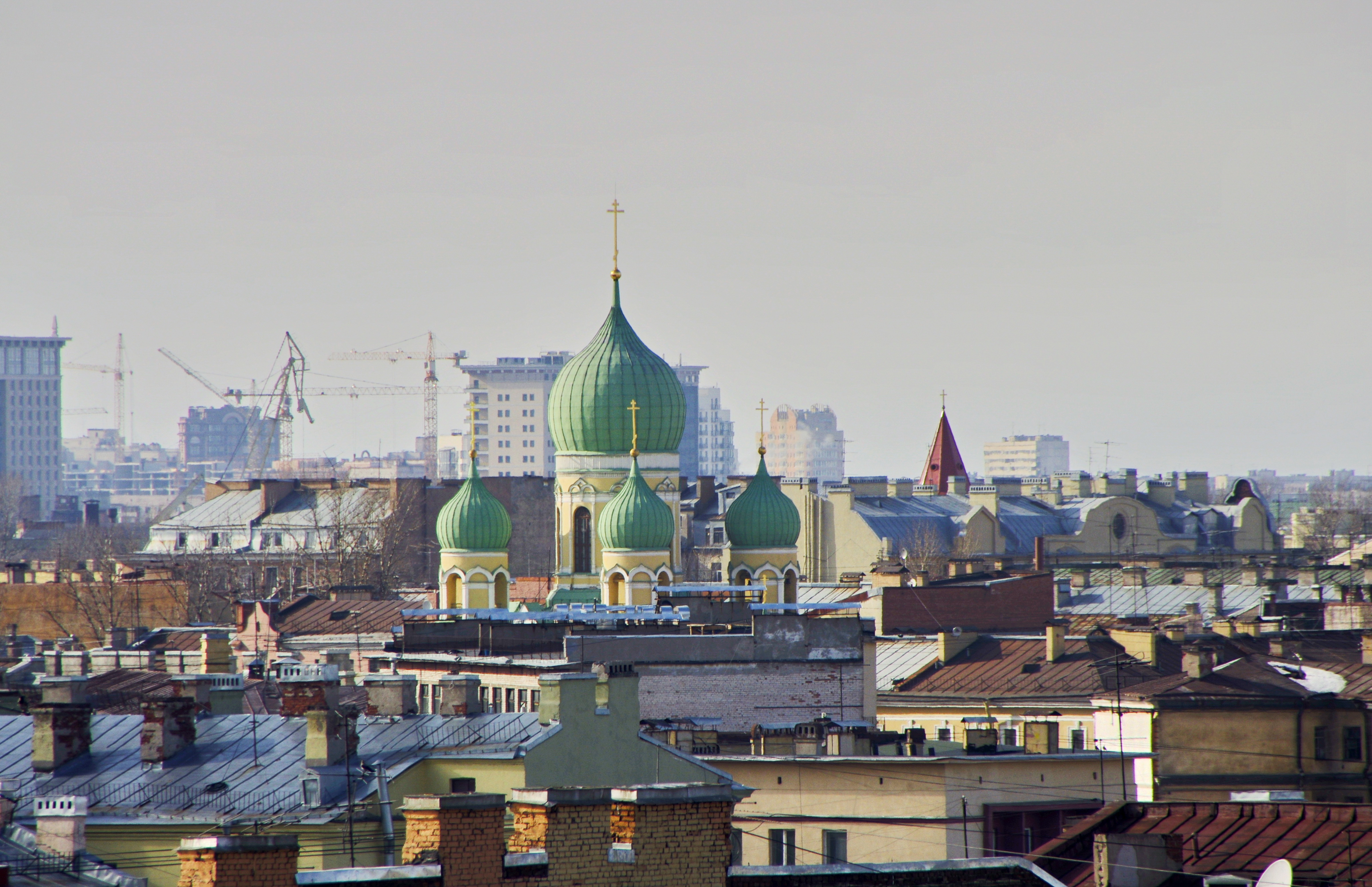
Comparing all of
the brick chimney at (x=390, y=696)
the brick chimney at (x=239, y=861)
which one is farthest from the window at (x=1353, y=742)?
the brick chimney at (x=239, y=861)

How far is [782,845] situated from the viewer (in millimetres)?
31359

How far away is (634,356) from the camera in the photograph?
191 ft

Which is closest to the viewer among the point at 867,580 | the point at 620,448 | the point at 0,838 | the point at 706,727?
the point at 0,838

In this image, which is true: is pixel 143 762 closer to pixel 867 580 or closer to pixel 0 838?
pixel 0 838

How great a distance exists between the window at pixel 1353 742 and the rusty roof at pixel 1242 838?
1277 cm

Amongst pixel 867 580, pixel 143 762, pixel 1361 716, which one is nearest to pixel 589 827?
pixel 143 762

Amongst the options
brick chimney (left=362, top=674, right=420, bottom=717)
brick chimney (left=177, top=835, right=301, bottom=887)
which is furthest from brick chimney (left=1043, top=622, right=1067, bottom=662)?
brick chimney (left=177, top=835, right=301, bottom=887)

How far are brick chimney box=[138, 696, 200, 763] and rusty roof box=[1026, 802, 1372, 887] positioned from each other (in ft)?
35.2

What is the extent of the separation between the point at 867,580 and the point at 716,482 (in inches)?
1949

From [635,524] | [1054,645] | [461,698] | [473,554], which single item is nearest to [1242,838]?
[461,698]

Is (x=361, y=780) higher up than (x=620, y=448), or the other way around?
(x=620, y=448)

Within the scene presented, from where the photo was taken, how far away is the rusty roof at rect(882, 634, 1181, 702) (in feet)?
145

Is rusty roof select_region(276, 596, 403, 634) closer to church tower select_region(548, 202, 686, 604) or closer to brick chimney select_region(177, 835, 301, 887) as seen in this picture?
church tower select_region(548, 202, 686, 604)

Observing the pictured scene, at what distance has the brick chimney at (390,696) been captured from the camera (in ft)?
107
